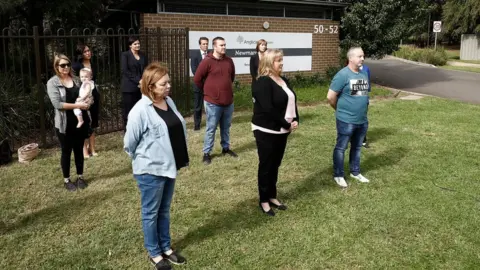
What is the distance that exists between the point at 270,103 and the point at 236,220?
126 centimetres

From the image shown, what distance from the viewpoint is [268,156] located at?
14.2 ft

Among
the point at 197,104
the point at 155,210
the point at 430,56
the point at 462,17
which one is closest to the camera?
the point at 155,210

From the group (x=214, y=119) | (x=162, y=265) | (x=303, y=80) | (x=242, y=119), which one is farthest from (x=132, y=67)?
(x=303, y=80)

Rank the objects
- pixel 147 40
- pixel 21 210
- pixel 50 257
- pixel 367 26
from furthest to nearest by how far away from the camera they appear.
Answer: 1. pixel 367 26
2. pixel 147 40
3. pixel 21 210
4. pixel 50 257

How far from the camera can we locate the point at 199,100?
8125 mm

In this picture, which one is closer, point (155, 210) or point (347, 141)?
point (155, 210)

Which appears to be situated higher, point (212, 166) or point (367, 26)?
point (367, 26)

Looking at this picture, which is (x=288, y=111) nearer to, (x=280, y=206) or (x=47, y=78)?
(x=280, y=206)

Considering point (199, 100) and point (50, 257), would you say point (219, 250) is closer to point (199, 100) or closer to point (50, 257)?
point (50, 257)

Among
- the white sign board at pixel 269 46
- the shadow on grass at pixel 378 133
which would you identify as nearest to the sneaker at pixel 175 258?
the shadow on grass at pixel 378 133

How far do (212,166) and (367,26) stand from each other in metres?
10.2

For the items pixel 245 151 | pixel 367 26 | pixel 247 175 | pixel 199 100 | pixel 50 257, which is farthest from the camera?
pixel 367 26

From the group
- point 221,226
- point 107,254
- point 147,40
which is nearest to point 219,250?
point 221,226

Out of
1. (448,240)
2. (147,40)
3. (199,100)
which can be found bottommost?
(448,240)
